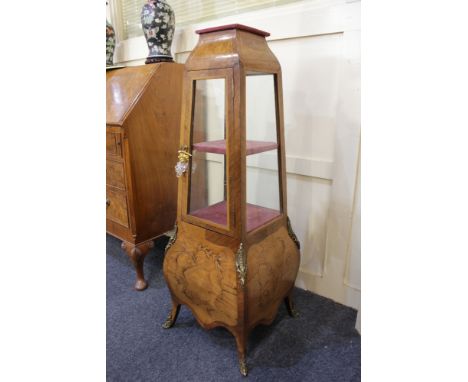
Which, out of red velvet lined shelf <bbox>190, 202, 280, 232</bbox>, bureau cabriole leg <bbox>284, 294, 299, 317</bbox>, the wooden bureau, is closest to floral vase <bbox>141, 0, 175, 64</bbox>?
the wooden bureau

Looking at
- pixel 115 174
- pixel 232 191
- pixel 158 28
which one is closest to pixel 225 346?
pixel 232 191

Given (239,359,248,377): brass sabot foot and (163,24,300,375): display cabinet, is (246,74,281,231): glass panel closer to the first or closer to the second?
(163,24,300,375): display cabinet

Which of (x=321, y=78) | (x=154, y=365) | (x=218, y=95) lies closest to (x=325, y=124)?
(x=321, y=78)

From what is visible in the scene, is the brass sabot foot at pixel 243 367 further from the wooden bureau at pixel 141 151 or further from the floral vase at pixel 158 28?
the floral vase at pixel 158 28

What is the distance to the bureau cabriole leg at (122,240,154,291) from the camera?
1.57 m

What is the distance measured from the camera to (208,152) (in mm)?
1124

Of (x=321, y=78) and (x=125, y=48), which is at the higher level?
(x=125, y=48)

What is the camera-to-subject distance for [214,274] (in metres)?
1.09

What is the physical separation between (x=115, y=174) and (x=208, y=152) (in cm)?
64

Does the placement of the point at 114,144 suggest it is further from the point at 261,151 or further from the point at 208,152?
the point at 261,151
